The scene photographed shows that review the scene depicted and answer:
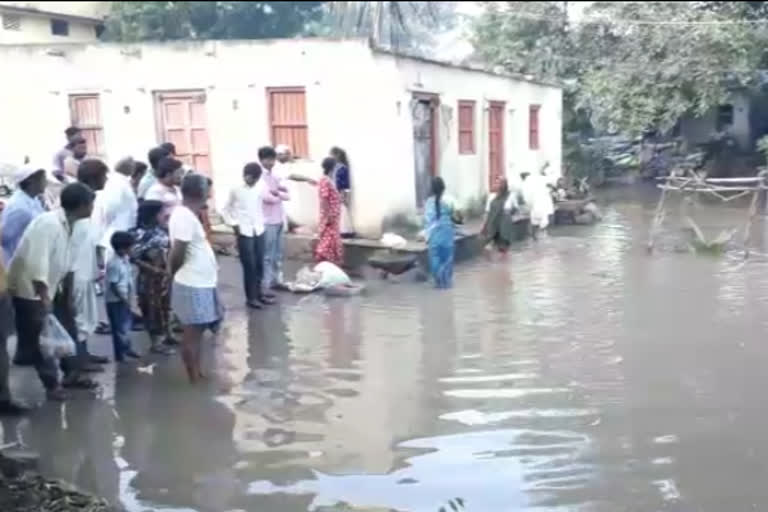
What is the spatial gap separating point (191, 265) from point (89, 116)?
8502mm

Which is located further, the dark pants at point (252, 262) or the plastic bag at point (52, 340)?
the dark pants at point (252, 262)

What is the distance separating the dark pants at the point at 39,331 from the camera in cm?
611

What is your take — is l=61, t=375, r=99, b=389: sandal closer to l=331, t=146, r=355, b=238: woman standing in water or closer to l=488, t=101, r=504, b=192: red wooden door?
l=331, t=146, r=355, b=238: woman standing in water

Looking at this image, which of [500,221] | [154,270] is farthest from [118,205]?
[500,221]

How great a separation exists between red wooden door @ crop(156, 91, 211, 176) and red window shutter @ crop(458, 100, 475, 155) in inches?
184

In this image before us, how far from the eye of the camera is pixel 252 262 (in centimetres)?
948

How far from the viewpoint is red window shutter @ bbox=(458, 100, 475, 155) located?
53.9 ft

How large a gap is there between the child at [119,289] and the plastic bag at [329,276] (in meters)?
3.51

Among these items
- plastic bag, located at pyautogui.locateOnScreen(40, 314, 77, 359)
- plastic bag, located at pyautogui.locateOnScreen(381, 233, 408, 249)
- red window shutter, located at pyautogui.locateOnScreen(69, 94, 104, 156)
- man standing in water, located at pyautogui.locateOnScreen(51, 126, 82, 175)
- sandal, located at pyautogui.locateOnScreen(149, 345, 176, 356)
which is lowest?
sandal, located at pyautogui.locateOnScreen(149, 345, 176, 356)

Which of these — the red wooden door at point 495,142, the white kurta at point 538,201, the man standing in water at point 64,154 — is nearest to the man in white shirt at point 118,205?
the man standing in water at point 64,154

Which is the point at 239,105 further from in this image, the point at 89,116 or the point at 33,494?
the point at 33,494

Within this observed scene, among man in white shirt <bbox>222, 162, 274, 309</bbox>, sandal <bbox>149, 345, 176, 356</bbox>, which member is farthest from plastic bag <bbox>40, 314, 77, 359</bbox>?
man in white shirt <bbox>222, 162, 274, 309</bbox>

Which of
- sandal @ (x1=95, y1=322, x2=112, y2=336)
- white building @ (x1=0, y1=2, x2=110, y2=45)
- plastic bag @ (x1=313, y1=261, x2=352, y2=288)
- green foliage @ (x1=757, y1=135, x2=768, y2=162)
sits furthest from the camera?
green foliage @ (x1=757, y1=135, x2=768, y2=162)

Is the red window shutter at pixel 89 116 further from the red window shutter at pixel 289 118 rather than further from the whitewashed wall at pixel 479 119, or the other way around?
the whitewashed wall at pixel 479 119
